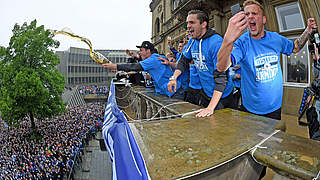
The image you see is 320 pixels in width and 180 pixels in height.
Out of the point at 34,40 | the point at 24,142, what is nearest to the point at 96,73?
the point at 34,40

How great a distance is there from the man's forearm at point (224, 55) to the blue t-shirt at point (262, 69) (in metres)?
0.37

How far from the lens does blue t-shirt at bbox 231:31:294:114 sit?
2.13 metres

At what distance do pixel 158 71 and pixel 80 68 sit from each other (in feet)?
171

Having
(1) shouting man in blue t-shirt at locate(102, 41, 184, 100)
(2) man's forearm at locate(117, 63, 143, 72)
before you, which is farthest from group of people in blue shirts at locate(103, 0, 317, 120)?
(1) shouting man in blue t-shirt at locate(102, 41, 184, 100)

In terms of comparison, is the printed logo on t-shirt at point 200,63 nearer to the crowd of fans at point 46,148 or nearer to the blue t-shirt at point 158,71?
the blue t-shirt at point 158,71

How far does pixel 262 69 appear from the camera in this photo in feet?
7.04

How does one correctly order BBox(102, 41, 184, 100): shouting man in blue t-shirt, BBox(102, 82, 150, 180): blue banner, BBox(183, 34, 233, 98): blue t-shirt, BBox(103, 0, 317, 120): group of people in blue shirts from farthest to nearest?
1. BBox(102, 41, 184, 100): shouting man in blue t-shirt
2. BBox(183, 34, 233, 98): blue t-shirt
3. BBox(103, 0, 317, 120): group of people in blue shirts
4. BBox(102, 82, 150, 180): blue banner

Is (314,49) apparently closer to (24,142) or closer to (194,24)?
(194,24)

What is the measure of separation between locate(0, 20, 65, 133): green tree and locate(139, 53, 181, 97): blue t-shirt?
598 inches

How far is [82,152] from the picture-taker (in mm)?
13188

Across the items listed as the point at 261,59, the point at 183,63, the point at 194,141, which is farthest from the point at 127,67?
the point at 194,141

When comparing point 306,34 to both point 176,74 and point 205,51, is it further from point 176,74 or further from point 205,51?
point 176,74

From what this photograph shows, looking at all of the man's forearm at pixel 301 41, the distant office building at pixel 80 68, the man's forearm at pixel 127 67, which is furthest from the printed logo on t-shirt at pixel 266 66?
the distant office building at pixel 80 68

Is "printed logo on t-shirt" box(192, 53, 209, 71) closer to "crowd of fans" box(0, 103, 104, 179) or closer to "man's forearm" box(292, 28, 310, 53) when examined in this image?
"man's forearm" box(292, 28, 310, 53)
